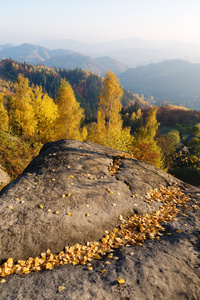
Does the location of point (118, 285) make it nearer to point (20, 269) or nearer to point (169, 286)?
point (169, 286)

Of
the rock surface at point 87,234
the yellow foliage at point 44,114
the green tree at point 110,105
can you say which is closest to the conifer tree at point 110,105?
the green tree at point 110,105

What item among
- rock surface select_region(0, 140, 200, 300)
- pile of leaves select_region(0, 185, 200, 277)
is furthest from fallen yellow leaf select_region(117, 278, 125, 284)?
pile of leaves select_region(0, 185, 200, 277)

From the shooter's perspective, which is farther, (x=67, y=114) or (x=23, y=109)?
(x=67, y=114)

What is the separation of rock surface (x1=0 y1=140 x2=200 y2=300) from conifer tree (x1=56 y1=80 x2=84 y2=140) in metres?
19.8

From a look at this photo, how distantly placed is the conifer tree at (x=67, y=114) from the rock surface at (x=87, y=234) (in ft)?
65.0

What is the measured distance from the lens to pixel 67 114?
2825 cm

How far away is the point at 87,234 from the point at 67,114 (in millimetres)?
24636

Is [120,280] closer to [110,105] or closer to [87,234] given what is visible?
[87,234]

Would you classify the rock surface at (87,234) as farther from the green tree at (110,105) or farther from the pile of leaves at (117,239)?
the green tree at (110,105)

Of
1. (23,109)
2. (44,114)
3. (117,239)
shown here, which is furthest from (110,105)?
(117,239)

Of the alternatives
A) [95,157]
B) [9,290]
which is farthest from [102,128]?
[9,290]

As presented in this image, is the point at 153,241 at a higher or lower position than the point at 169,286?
lower

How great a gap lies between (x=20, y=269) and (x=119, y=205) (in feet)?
14.6

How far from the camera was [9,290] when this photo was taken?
394cm
